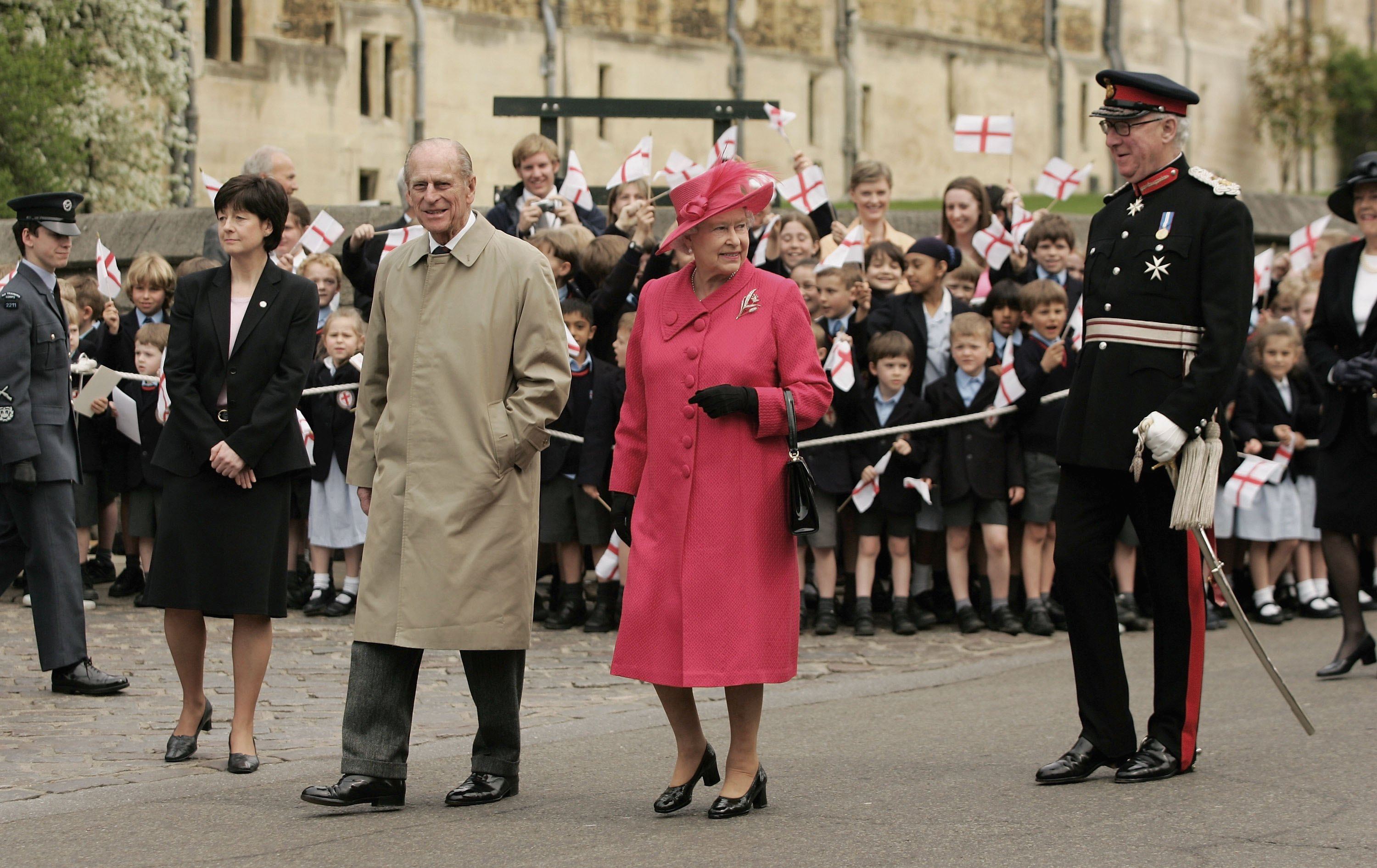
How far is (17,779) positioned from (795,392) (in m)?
3.08

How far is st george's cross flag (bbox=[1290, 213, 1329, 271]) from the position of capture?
45.9 feet

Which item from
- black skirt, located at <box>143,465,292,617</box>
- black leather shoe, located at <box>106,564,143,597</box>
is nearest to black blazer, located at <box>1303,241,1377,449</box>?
black skirt, located at <box>143,465,292,617</box>

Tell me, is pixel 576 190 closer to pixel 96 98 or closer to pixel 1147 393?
pixel 1147 393

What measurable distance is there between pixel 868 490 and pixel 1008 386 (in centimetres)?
97

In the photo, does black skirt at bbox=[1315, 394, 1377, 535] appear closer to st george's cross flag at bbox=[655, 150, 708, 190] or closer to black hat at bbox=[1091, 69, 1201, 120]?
black hat at bbox=[1091, 69, 1201, 120]

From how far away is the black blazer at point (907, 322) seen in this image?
36.8 feet

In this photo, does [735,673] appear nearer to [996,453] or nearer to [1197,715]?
[1197,715]

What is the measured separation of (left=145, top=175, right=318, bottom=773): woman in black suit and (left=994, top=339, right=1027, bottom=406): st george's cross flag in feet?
15.4

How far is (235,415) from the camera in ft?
23.2

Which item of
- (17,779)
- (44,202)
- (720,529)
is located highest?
(44,202)

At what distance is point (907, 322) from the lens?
11227mm

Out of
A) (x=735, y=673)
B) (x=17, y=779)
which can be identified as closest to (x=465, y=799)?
(x=735, y=673)

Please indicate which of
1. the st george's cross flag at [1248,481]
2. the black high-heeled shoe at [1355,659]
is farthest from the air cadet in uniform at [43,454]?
the st george's cross flag at [1248,481]

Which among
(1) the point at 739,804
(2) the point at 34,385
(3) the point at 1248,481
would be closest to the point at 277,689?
(2) the point at 34,385
